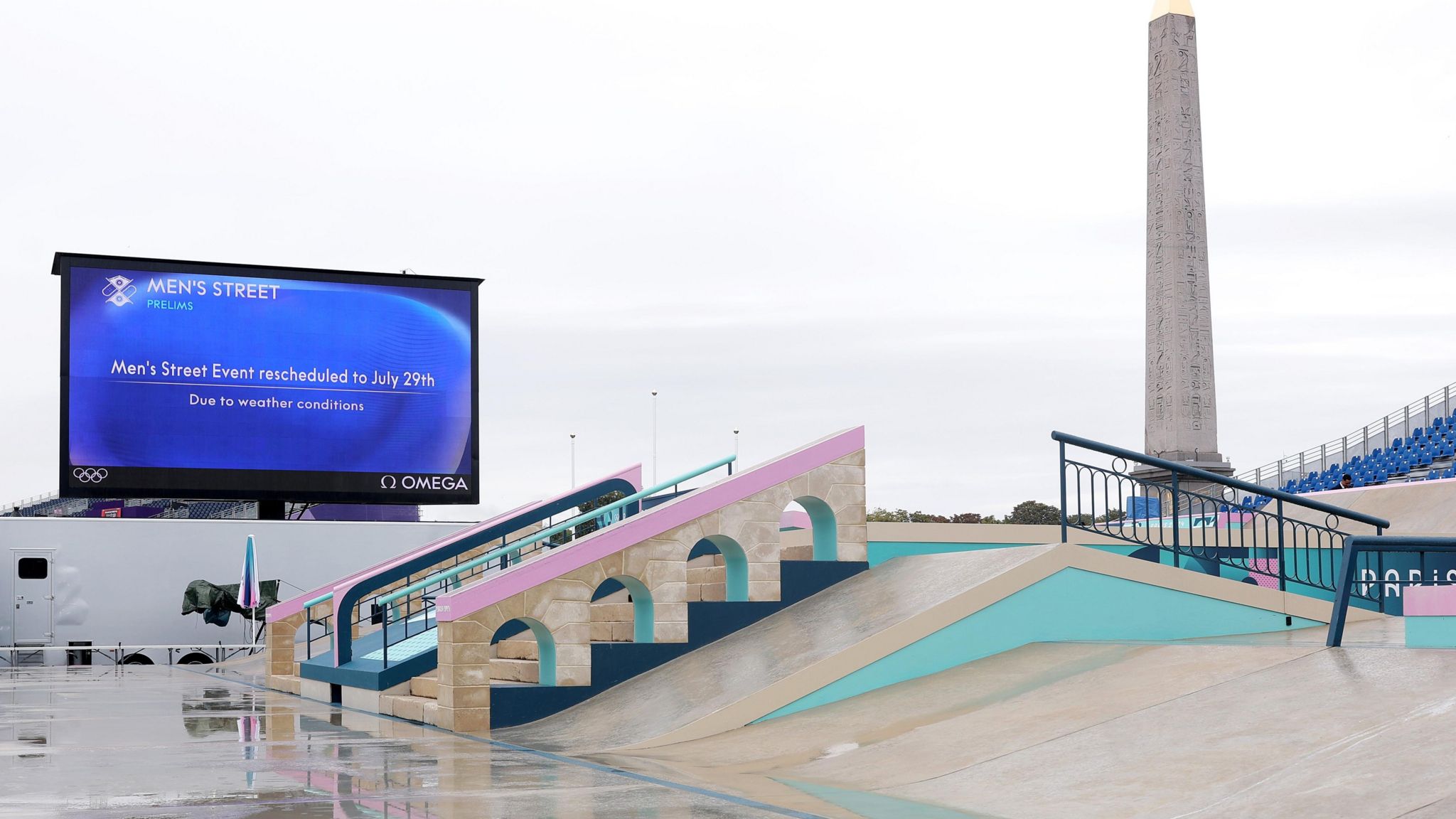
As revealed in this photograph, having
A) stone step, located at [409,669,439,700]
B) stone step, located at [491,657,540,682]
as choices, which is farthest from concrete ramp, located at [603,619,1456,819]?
stone step, located at [409,669,439,700]

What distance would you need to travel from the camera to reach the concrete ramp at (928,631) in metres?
11.9

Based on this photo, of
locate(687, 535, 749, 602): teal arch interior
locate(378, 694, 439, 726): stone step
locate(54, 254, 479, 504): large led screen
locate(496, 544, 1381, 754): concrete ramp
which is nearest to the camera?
locate(496, 544, 1381, 754): concrete ramp

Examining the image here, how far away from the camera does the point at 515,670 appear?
587 inches

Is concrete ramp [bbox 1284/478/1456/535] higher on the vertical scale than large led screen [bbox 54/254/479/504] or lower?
lower

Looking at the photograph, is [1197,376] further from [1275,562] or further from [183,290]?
[183,290]

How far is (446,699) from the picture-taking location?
13.8m

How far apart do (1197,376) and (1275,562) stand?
9863 millimetres


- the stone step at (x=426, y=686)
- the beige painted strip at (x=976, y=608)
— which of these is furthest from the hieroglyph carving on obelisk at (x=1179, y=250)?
the stone step at (x=426, y=686)

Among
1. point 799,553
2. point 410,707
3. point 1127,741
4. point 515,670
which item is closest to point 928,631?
point 1127,741

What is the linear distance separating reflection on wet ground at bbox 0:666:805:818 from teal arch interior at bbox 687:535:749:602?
3344 millimetres

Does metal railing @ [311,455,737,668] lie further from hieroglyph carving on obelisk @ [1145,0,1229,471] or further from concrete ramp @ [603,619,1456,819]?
hieroglyph carving on obelisk @ [1145,0,1229,471]

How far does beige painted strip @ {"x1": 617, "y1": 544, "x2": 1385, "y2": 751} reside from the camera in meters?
11.7

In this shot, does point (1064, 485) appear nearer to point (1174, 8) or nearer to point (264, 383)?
→ point (1174, 8)

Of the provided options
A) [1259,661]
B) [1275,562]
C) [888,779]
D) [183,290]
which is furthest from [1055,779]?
[183,290]
